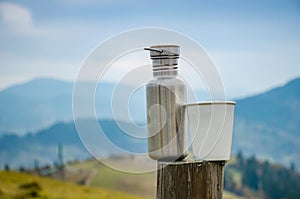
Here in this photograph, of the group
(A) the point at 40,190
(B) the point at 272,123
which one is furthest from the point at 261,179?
(B) the point at 272,123

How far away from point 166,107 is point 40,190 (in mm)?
9567

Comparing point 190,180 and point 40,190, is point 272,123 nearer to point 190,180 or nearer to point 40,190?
point 40,190

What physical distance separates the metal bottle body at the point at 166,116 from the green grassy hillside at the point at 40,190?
864cm

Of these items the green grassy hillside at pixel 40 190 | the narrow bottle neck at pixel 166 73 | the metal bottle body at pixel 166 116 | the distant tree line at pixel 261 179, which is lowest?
the distant tree line at pixel 261 179

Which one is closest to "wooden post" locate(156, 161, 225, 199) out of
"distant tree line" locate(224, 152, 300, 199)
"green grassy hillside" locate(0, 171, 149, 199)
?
"green grassy hillside" locate(0, 171, 149, 199)

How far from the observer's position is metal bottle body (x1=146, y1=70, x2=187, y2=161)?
102 inches

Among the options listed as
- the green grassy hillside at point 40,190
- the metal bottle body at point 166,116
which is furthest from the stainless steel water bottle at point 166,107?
the green grassy hillside at point 40,190

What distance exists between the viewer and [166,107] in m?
2.58

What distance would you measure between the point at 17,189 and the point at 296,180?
26804 millimetres

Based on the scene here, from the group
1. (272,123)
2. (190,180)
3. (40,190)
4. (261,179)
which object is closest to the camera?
(190,180)

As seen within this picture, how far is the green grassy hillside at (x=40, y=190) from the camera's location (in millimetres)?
11203

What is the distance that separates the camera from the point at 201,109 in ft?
8.34

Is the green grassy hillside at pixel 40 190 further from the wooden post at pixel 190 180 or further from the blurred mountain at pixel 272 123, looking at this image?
the blurred mountain at pixel 272 123

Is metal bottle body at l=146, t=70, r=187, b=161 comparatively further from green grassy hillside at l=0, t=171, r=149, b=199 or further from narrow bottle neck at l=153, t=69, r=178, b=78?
green grassy hillside at l=0, t=171, r=149, b=199
